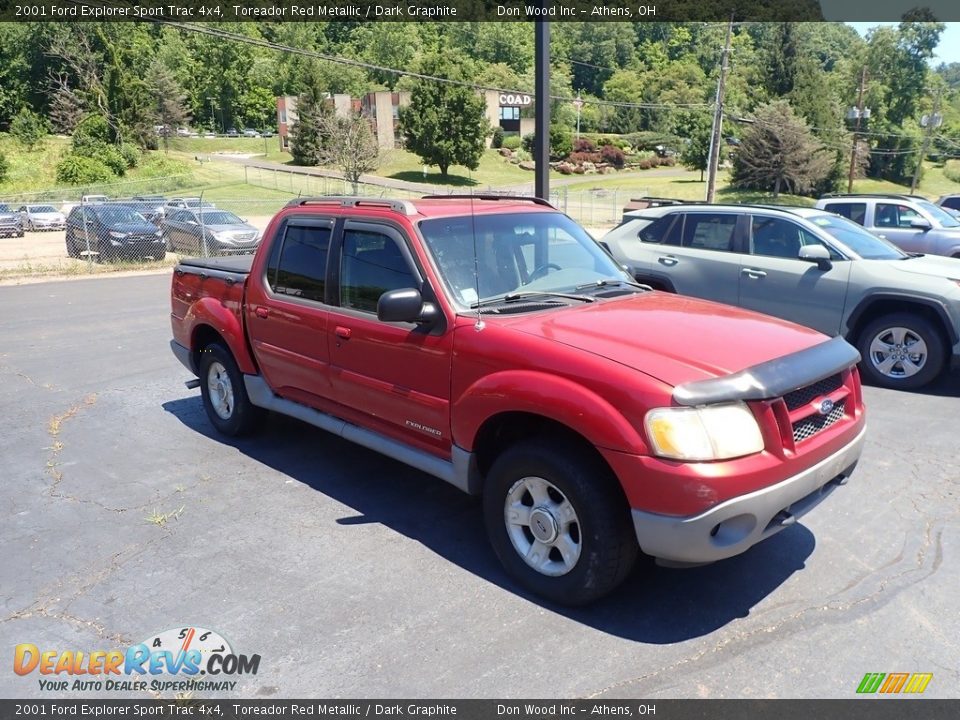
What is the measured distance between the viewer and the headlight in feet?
10.2

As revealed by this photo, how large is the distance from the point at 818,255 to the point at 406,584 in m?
5.81

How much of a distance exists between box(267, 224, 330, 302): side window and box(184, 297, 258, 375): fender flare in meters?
0.56

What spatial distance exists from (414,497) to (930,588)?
2966 mm

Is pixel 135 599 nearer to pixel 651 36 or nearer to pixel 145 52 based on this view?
pixel 145 52

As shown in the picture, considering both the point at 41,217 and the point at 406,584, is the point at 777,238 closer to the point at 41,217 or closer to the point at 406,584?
the point at 406,584

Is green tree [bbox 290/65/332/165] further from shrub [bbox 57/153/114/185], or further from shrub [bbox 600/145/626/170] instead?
shrub [bbox 600/145/626/170]

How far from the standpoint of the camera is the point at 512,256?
4.54 metres

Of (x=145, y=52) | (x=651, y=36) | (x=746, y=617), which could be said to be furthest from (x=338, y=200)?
(x=651, y=36)

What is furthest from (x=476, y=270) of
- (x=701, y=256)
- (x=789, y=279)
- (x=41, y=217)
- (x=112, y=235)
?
(x=41, y=217)

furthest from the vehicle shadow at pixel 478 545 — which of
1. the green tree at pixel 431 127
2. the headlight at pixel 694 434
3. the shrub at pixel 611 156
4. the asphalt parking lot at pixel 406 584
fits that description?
the shrub at pixel 611 156

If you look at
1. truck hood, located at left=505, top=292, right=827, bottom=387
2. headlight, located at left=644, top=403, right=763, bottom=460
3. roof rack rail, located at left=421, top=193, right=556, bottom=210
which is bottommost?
headlight, located at left=644, top=403, right=763, bottom=460

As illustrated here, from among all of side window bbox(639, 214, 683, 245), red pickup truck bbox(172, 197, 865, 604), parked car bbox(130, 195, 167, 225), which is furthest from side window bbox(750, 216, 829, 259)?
parked car bbox(130, 195, 167, 225)

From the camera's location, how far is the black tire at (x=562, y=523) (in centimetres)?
336
